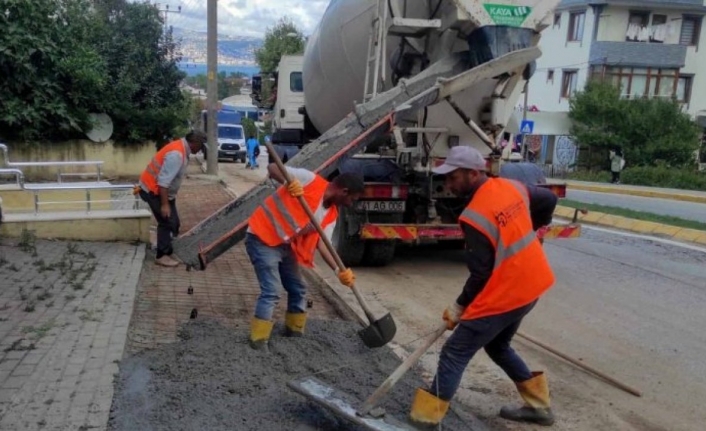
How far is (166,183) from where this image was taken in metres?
6.92

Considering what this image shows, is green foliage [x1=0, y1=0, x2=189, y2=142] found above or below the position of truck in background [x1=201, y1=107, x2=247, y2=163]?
above

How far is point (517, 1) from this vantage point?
6.73 m

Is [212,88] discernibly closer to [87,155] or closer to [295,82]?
[87,155]

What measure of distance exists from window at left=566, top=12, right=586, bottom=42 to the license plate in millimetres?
30582

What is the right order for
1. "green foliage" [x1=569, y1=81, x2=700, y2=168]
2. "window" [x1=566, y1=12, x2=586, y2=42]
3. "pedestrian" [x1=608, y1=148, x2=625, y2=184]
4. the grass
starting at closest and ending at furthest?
the grass
"pedestrian" [x1=608, y1=148, x2=625, y2=184]
"green foliage" [x1=569, y1=81, x2=700, y2=168]
"window" [x1=566, y1=12, x2=586, y2=42]

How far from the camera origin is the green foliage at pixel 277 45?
41594mm

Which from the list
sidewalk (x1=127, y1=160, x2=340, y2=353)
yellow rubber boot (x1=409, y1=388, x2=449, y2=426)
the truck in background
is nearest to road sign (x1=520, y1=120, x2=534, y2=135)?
sidewalk (x1=127, y1=160, x2=340, y2=353)

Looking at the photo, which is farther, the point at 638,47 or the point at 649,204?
the point at 638,47

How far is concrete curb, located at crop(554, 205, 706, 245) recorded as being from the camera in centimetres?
1035

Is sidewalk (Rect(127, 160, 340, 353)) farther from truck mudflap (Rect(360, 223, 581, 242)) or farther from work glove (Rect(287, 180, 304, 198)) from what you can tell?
work glove (Rect(287, 180, 304, 198))

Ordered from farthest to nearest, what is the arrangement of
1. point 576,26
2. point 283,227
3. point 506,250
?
point 576,26 < point 283,227 < point 506,250

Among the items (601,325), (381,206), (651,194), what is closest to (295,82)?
(381,206)

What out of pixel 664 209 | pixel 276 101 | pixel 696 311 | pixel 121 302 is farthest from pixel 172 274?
pixel 664 209

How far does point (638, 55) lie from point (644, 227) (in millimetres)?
25821
